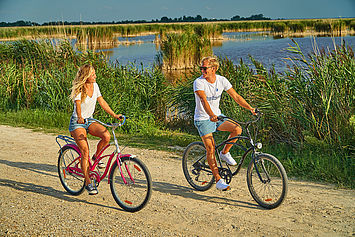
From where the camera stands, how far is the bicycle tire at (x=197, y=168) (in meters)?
5.73

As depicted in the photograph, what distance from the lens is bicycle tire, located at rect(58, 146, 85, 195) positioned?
564cm

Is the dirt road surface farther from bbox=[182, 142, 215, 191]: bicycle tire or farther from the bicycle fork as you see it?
the bicycle fork

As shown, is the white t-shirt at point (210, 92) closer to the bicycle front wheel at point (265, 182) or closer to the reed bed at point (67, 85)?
the bicycle front wheel at point (265, 182)

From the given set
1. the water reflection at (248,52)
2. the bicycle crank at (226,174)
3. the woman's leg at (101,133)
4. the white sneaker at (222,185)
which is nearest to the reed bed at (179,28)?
the water reflection at (248,52)

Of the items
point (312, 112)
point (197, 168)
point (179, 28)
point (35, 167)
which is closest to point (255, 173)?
point (197, 168)

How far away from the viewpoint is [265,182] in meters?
5.03

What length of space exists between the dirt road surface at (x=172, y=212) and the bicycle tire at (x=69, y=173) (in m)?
0.11

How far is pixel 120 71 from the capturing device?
42.5ft

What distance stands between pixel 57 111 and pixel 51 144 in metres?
3.21

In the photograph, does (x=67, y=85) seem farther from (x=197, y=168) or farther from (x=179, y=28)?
(x=179, y=28)

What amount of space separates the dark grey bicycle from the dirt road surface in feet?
0.46

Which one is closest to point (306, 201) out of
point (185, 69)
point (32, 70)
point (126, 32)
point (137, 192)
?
point (137, 192)

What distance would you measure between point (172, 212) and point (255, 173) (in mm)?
1239

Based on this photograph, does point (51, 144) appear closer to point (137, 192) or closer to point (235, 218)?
point (137, 192)
